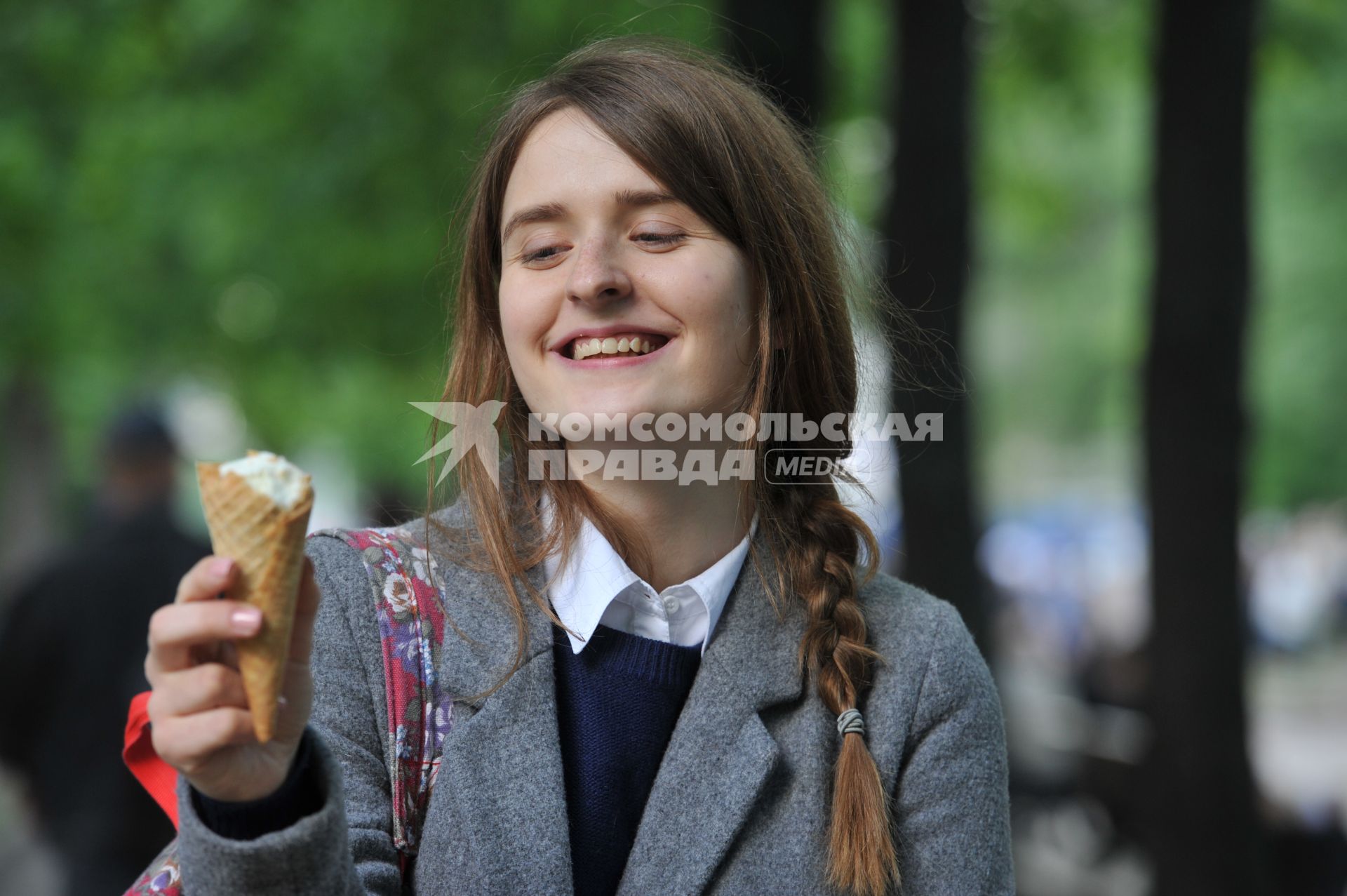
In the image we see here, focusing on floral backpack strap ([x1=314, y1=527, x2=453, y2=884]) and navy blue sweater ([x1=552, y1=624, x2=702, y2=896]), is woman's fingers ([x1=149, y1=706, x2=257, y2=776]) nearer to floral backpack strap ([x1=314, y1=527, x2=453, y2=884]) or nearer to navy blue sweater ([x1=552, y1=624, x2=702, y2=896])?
floral backpack strap ([x1=314, y1=527, x2=453, y2=884])

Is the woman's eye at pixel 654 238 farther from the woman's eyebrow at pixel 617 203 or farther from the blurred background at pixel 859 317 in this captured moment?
the blurred background at pixel 859 317

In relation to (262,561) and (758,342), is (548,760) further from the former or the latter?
(758,342)

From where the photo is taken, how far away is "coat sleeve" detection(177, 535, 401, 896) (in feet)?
5.76

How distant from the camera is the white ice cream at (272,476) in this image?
5.81 feet

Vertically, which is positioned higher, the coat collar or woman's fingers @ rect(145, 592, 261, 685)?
woman's fingers @ rect(145, 592, 261, 685)

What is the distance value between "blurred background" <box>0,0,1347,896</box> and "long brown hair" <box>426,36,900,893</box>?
33 centimetres

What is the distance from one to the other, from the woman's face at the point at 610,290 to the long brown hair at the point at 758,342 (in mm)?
54

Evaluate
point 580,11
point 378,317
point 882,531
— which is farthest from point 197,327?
point 882,531

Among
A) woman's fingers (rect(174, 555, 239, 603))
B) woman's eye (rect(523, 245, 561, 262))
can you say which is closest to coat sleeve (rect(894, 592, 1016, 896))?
woman's eye (rect(523, 245, 561, 262))

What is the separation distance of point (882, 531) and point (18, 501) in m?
14.5

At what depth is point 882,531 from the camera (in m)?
3.10

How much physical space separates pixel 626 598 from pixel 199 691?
85 cm

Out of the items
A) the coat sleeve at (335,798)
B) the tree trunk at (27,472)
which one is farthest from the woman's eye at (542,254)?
the tree trunk at (27,472)

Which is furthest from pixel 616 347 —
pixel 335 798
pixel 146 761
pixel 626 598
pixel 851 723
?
pixel 146 761
